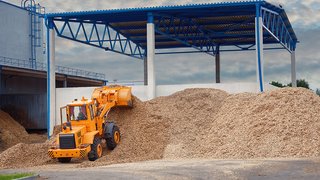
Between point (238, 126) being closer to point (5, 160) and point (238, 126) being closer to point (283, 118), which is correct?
point (283, 118)

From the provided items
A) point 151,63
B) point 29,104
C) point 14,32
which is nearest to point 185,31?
point 151,63

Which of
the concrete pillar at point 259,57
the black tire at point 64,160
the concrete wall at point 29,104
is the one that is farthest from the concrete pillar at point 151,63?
the concrete wall at point 29,104

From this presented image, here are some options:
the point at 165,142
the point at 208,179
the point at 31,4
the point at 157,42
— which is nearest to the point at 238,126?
the point at 165,142

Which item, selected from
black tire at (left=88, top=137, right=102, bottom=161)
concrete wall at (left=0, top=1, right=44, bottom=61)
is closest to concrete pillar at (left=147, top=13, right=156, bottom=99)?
black tire at (left=88, top=137, right=102, bottom=161)

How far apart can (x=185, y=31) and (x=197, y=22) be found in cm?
295

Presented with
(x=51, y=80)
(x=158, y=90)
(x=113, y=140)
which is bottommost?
(x=113, y=140)

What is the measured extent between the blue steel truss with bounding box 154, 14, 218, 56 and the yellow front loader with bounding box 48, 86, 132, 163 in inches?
445

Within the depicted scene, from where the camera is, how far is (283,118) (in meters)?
26.5

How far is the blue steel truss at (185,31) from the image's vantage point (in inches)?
1547

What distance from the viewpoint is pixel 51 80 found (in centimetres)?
3666

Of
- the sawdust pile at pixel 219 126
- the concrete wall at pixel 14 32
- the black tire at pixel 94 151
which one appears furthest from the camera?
the concrete wall at pixel 14 32

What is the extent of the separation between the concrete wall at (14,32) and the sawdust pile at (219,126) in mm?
24509

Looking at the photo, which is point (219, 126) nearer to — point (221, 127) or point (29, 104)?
point (221, 127)

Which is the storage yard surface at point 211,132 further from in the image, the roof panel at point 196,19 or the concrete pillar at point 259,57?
the roof panel at point 196,19
